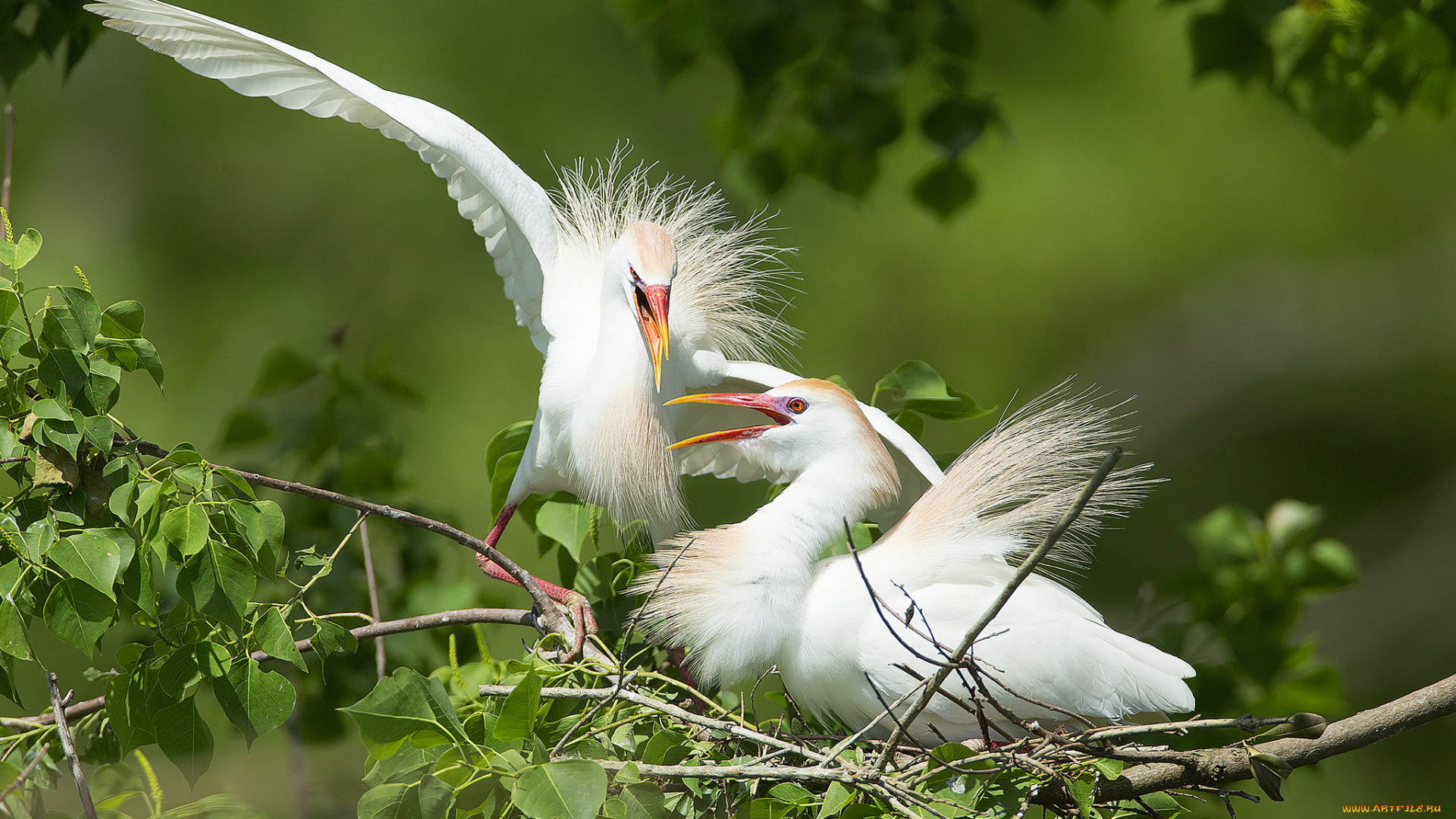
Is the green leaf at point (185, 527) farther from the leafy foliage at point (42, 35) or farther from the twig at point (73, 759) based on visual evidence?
the leafy foliage at point (42, 35)

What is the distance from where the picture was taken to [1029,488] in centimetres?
135

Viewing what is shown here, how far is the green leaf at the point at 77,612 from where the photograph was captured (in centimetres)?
82

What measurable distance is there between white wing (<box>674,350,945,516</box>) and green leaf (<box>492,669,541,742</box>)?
753 millimetres

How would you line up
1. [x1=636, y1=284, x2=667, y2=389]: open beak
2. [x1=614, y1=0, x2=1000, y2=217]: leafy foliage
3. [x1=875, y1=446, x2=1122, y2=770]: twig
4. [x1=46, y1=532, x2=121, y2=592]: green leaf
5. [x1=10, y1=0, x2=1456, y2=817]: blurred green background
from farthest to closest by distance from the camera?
[x1=10, y1=0, x2=1456, y2=817]: blurred green background
[x1=614, y1=0, x2=1000, y2=217]: leafy foliage
[x1=636, y1=284, x2=667, y2=389]: open beak
[x1=46, y1=532, x2=121, y2=592]: green leaf
[x1=875, y1=446, x2=1122, y2=770]: twig

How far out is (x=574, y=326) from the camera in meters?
1.69

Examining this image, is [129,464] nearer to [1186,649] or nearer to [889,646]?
[889,646]

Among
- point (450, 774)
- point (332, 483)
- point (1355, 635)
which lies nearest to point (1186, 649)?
point (450, 774)

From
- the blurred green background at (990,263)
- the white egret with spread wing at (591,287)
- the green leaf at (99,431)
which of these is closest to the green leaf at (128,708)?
the green leaf at (99,431)

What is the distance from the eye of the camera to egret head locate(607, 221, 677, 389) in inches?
55.8

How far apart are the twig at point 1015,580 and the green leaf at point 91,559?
65 cm

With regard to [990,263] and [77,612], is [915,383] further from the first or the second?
[990,263]

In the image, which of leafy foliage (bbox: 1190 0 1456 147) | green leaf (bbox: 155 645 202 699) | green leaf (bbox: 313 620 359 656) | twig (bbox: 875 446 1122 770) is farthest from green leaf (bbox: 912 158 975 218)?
green leaf (bbox: 155 645 202 699)

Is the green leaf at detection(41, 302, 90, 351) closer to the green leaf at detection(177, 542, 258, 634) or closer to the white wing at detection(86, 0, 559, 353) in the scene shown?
the green leaf at detection(177, 542, 258, 634)

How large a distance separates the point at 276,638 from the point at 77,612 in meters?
0.15
